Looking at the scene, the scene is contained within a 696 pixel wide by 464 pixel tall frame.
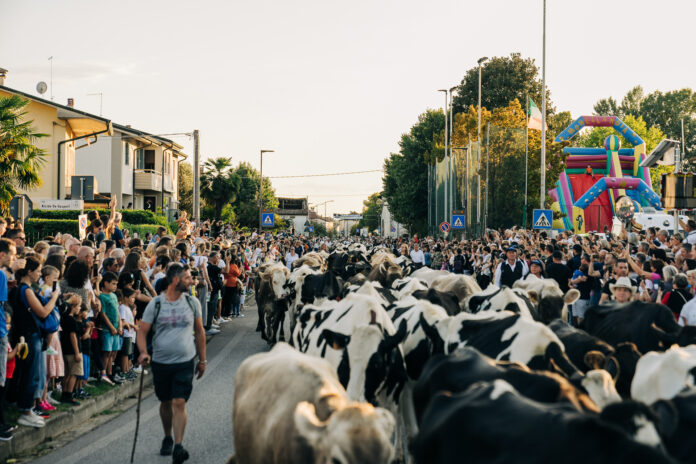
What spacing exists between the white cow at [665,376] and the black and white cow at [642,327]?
1526 millimetres

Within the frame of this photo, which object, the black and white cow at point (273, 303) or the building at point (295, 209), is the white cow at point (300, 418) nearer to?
the black and white cow at point (273, 303)

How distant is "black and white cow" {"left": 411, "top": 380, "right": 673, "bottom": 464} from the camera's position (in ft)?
12.1

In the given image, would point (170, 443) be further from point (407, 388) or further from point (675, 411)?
point (675, 411)

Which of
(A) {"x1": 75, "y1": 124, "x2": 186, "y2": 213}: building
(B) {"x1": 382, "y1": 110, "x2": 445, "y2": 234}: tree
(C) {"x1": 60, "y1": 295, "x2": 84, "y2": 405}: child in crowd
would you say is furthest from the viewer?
(B) {"x1": 382, "y1": 110, "x2": 445, "y2": 234}: tree

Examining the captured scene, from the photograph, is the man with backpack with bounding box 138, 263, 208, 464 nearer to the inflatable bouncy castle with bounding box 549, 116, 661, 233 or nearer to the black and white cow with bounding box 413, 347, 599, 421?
the black and white cow with bounding box 413, 347, 599, 421

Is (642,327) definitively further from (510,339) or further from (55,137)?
(55,137)

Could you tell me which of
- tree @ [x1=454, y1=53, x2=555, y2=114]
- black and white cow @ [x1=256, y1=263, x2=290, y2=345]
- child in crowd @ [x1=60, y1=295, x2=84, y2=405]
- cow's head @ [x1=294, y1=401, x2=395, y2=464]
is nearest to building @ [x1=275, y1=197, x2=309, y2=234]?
tree @ [x1=454, y1=53, x2=555, y2=114]

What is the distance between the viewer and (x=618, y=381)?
272 inches

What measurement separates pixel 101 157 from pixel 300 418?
41.8 m

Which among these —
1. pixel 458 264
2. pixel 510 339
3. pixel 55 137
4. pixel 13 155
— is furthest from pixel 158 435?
pixel 55 137

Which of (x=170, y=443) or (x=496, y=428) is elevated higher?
(x=496, y=428)

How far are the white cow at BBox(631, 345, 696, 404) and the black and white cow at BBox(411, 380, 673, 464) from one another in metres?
1.94

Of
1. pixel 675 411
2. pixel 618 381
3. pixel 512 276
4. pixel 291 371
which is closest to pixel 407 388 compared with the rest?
pixel 618 381

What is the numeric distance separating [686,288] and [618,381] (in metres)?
4.07
